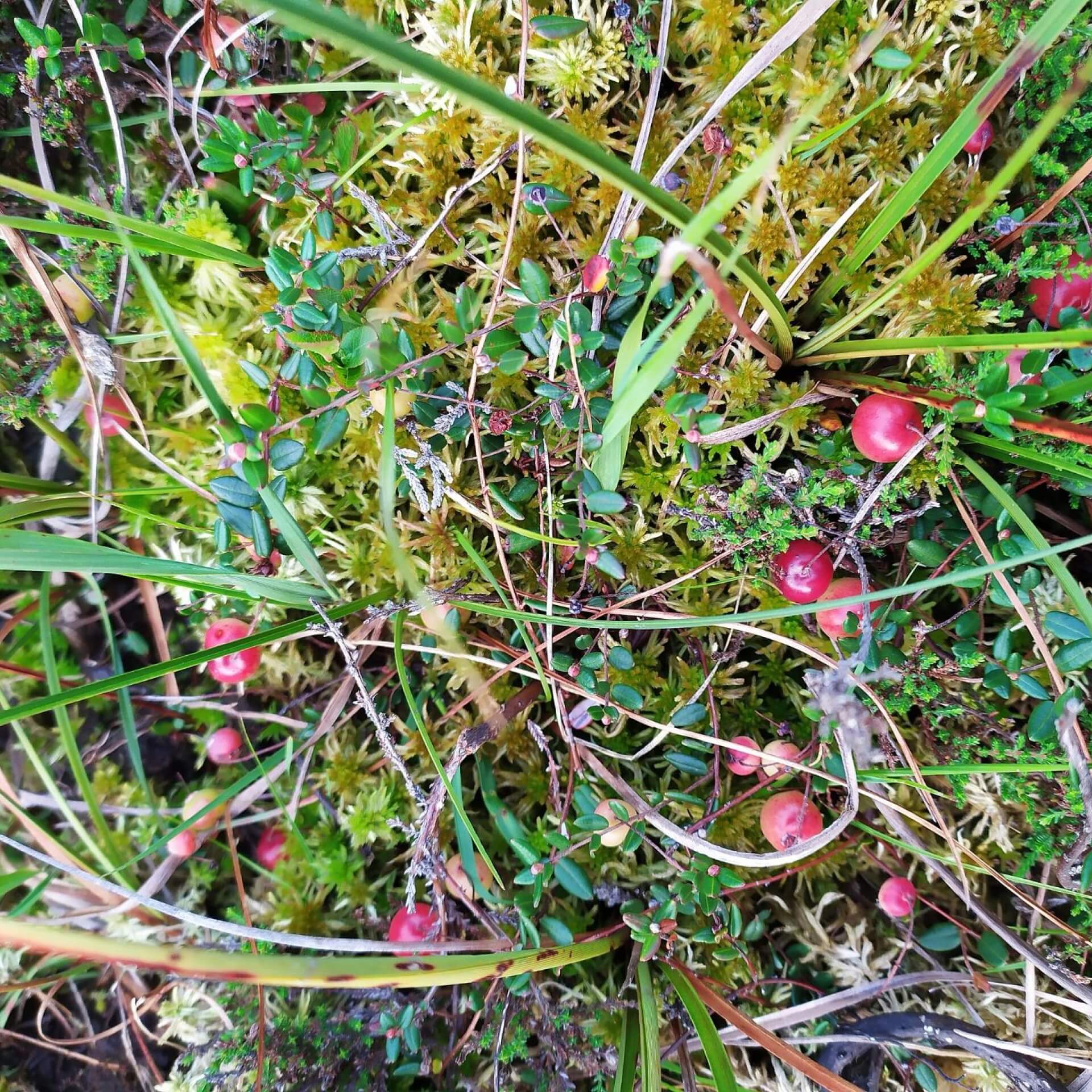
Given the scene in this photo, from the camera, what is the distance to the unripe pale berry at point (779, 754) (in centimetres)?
137

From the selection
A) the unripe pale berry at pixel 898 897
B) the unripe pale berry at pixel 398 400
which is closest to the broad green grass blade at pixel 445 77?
the unripe pale berry at pixel 398 400

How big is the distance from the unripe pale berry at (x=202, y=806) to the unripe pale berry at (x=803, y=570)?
4.09 feet

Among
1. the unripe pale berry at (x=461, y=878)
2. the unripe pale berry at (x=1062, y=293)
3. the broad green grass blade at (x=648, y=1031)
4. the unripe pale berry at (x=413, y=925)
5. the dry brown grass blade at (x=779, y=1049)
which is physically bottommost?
the unripe pale berry at (x=413, y=925)

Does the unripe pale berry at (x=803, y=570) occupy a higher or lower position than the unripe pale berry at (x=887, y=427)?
lower

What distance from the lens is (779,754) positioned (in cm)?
138

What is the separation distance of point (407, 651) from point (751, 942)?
3.08ft

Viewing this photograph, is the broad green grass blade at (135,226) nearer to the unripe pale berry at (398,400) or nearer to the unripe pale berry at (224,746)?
the unripe pale berry at (398,400)

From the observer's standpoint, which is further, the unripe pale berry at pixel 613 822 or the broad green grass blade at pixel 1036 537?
the unripe pale berry at pixel 613 822

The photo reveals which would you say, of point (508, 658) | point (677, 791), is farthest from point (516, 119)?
point (677, 791)

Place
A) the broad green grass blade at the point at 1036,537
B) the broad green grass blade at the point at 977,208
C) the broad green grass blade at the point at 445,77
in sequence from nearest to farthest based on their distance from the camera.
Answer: the broad green grass blade at the point at 445,77
the broad green grass blade at the point at 977,208
the broad green grass blade at the point at 1036,537

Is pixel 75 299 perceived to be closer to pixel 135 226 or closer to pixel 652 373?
pixel 135 226

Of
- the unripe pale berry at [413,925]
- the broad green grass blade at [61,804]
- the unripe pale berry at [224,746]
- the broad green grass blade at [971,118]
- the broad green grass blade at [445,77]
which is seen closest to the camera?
the broad green grass blade at [445,77]

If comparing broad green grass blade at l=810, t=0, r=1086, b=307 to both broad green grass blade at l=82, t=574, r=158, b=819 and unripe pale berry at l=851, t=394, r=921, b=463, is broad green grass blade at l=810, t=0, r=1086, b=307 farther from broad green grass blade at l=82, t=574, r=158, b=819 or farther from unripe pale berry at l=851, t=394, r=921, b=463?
broad green grass blade at l=82, t=574, r=158, b=819

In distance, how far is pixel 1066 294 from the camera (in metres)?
1.22
